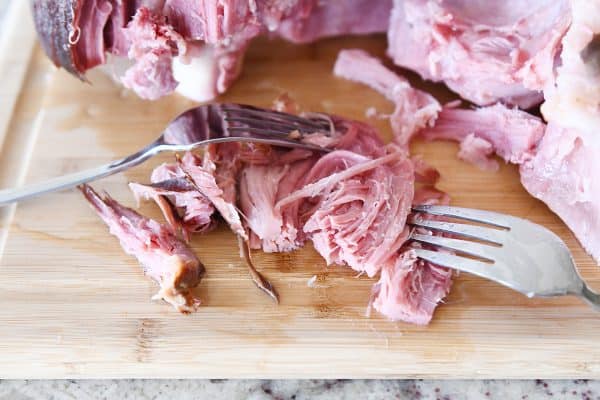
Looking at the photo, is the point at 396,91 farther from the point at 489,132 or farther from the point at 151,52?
the point at 151,52

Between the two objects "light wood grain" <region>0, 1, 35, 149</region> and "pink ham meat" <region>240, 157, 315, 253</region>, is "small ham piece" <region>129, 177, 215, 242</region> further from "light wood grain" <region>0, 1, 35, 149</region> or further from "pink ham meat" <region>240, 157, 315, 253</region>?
"light wood grain" <region>0, 1, 35, 149</region>

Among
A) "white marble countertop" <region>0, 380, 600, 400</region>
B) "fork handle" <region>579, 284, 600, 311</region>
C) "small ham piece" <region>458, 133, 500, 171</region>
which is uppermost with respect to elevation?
"fork handle" <region>579, 284, 600, 311</region>

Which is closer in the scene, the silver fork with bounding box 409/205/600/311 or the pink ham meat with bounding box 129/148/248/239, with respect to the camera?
the silver fork with bounding box 409/205/600/311

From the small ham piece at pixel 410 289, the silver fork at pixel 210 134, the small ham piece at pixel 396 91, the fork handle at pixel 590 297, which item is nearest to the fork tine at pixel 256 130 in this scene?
the silver fork at pixel 210 134

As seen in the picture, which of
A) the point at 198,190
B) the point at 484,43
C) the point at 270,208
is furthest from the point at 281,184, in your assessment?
the point at 484,43

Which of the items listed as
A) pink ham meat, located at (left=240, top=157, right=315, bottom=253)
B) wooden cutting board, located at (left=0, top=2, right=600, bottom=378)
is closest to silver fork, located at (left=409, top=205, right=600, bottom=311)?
wooden cutting board, located at (left=0, top=2, right=600, bottom=378)

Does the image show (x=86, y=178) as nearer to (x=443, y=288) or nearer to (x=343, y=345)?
(x=343, y=345)
